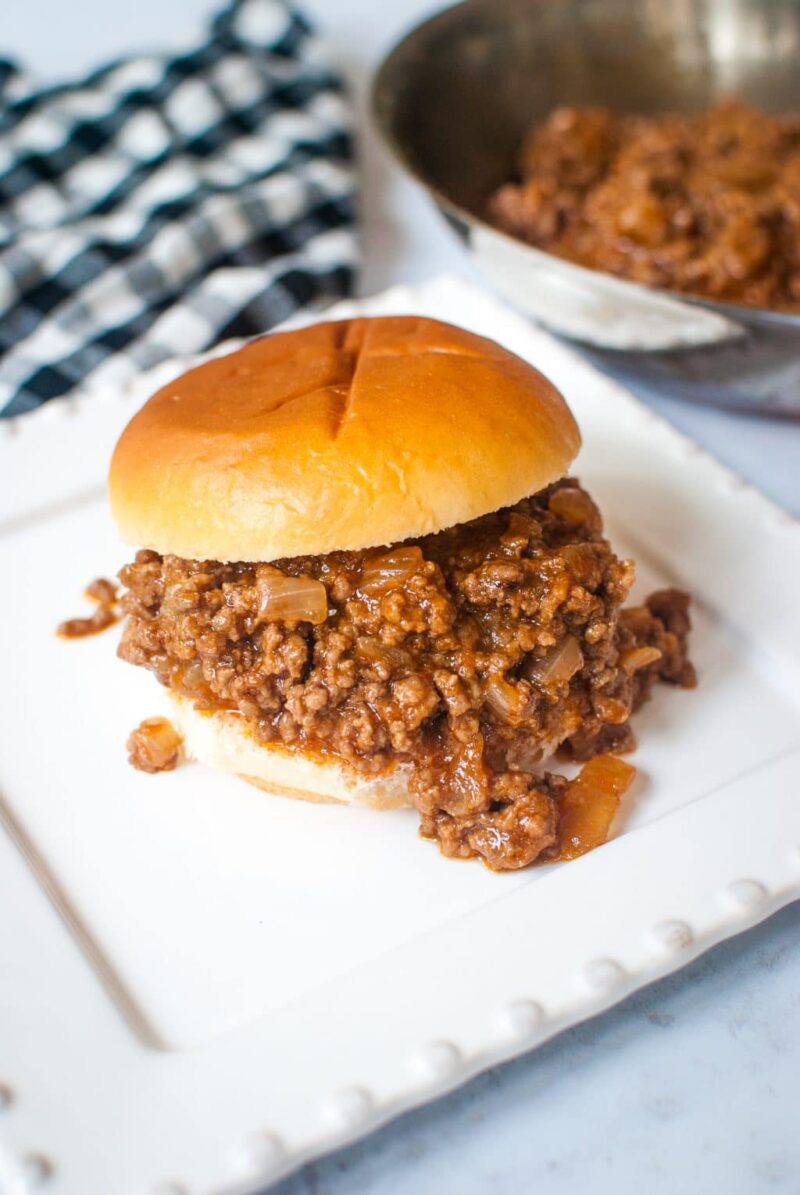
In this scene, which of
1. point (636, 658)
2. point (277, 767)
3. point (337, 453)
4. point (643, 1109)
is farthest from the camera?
point (636, 658)

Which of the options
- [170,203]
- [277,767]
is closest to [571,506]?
[277,767]

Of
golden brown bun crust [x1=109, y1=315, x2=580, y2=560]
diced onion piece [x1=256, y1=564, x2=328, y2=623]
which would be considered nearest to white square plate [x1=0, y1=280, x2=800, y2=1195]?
diced onion piece [x1=256, y1=564, x2=328, y2=623]

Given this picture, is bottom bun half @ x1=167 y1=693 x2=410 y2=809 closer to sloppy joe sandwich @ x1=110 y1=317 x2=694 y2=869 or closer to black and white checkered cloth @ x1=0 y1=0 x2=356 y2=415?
sloppy joe sandwich @ x1=110 y1=317 x2=694 y2=869

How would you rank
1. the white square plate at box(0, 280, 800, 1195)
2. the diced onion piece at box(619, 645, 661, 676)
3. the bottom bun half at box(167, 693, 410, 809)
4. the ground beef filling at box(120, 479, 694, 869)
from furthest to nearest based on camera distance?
the diced onion piece at box(619, 645, 661, 676) < the bottom bun half at box(167, 693, 410, 809) < the ground beef filling at box(120, 479, 694, 869) < the white square plate at box(0, 280, 800, 1195)

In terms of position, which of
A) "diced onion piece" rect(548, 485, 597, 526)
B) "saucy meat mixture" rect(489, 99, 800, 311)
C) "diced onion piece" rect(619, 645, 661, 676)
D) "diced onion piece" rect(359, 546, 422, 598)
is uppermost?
"diced onion piece" rect(359, 546, 422, 598)

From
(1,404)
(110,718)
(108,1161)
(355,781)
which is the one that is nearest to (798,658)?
(355,781)

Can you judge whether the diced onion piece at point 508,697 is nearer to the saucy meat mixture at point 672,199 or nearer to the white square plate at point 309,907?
the white square plate at point 309,907

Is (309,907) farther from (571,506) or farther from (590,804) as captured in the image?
(571,506)
